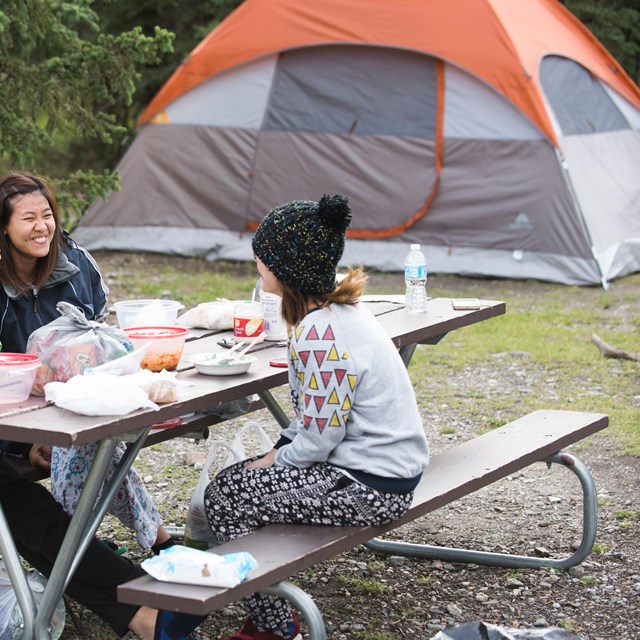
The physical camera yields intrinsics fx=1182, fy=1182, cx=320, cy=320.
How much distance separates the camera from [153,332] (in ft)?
11.3

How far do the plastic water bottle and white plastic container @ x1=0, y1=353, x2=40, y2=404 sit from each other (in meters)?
1.56

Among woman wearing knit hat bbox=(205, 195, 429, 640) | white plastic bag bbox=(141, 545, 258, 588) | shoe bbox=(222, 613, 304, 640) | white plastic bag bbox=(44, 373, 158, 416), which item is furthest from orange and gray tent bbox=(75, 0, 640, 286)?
white plastic bag bbox=(141, 545, 258, 588)

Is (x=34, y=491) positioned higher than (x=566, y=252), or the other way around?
(x=34, y=491)

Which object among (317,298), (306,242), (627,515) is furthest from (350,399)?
(627,515)

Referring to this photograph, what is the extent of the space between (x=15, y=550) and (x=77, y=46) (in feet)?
14.3

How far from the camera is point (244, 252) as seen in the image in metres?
9.62

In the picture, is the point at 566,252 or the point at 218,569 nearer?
the point at 218,569

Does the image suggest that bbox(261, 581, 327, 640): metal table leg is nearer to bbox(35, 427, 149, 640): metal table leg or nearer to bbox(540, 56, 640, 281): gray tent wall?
bbox(35, 427, 149, 640): metal table leg

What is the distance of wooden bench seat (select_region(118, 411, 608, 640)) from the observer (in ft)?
8.75

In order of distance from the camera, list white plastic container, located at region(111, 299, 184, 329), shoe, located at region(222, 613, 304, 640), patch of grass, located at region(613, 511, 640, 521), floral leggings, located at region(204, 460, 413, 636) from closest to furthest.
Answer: floral leggings, located at region(204, 460, 413, 636) < shoe, located at region(222, 613, 304, 640) < white plastic container, located at region(111, 299, 184, 329) < patch of grass, located at region(613, 511, 640, 521)

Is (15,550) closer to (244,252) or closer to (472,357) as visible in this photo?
(472,357)

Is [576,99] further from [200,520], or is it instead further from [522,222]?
[200,520]

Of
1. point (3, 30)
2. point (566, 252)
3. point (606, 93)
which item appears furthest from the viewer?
point (606, 93)

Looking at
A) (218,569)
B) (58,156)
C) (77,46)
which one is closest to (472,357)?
(77,46)
